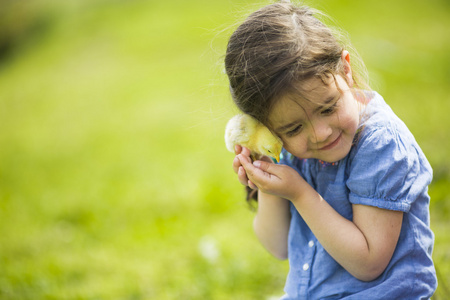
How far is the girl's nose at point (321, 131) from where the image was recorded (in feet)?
4.98

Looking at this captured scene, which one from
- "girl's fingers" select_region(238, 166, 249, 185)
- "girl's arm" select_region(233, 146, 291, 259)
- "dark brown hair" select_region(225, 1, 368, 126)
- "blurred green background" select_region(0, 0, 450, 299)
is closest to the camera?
"dark brown hair" select_region(225, 1, 368, 126)

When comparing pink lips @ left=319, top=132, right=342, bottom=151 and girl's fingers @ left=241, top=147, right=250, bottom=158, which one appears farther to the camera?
girl's fingers @ left=241, top=147, right=250, bottom=158

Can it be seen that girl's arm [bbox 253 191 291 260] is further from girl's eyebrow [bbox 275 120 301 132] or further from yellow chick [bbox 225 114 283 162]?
girl's eyebrow [bbox 275 120 301 132]

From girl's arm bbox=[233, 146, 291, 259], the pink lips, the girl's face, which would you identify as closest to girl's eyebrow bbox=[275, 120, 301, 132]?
the girl's face

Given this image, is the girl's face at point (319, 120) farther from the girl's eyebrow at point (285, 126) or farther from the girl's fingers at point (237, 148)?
the girl's fingers at point (237, 148)

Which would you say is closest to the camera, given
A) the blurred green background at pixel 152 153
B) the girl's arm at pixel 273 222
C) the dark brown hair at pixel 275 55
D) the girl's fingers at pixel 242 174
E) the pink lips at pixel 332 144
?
the dark brown hair at pixel 275 55

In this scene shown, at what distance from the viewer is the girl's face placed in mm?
1487

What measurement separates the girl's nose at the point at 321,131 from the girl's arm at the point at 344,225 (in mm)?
175

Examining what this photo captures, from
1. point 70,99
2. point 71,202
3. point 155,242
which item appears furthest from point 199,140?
point 70,99

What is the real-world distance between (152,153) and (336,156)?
175 inches

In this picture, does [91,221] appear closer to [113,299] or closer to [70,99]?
[113,299]

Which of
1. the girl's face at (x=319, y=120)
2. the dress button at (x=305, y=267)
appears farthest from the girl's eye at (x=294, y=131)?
the dress button at (x=305, y=267)

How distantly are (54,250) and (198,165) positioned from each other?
1.75 meters

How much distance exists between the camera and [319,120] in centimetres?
152
